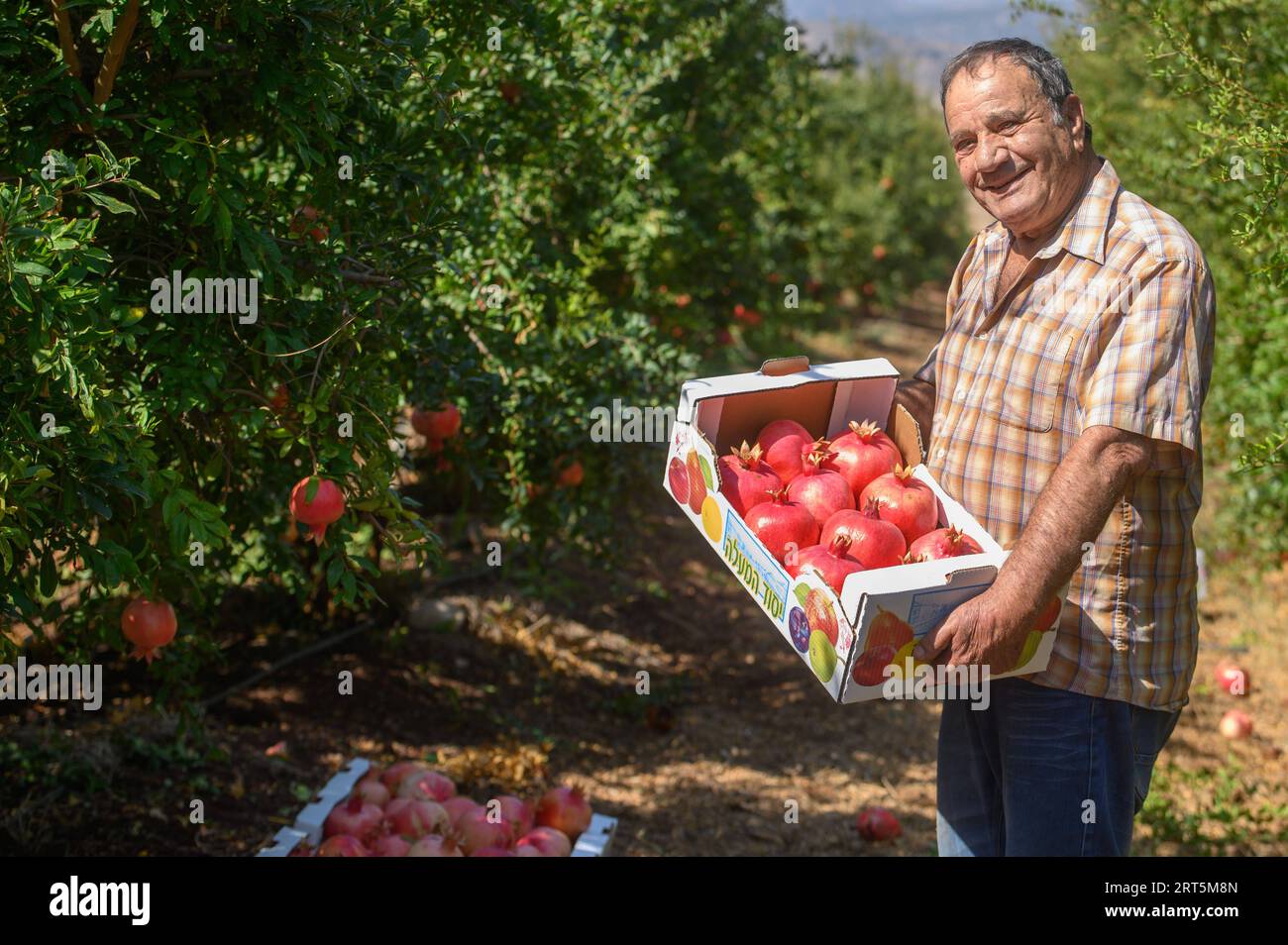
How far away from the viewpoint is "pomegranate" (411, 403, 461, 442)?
3914 mm

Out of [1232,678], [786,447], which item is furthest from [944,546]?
[1232,678]

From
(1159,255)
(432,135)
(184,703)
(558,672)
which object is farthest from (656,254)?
(1159,255)

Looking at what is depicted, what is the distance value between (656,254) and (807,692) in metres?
2.31

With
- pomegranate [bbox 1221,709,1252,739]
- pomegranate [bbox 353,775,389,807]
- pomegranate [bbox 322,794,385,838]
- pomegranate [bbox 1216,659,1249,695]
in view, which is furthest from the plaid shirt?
pomegranate [bbox 1216,659,1249,695]

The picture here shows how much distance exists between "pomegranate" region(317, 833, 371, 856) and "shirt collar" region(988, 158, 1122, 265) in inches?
100

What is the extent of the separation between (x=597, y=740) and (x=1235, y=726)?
9.53 ft

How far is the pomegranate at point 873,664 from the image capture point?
2289mm

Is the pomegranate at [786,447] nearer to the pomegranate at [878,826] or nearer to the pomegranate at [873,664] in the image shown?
the pomegranate at [873,664]

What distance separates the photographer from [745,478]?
9.14 feet

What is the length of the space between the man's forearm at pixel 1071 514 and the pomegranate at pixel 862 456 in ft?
1.78

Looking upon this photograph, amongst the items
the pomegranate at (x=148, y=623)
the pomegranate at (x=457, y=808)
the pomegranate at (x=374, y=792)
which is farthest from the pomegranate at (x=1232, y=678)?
the pomegranate at (x=148, y=623)

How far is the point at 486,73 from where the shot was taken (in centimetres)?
445

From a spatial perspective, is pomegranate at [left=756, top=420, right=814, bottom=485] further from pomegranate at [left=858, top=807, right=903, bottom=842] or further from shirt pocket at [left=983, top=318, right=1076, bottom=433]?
pomegranate at [left=858, top=807, right=903, bottom=842]

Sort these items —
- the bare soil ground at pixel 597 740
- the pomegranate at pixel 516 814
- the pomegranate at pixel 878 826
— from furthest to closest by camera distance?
the pomegranate at pixel 878 826 → the bare soil ground at pixel 597 740 → the pomegranate at pixel 516 814
